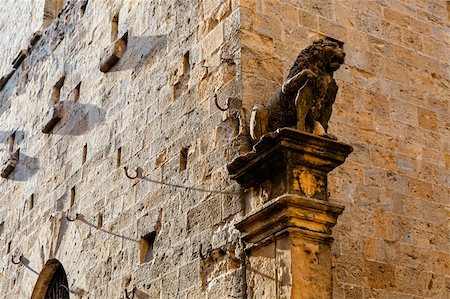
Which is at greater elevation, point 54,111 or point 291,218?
point 54,111

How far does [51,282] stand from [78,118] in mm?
1594

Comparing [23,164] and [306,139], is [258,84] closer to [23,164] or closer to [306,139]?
[306,139]

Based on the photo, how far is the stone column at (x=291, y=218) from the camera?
3.81 m

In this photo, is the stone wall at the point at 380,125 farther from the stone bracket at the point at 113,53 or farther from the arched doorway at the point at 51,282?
the arched doorway at the point at 51,282

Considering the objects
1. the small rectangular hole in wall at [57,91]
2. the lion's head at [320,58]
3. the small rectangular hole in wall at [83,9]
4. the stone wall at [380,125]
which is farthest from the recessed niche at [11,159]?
the lion's head at [320,58]

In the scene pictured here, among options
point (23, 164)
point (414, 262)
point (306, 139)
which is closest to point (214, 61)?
point (306, 139)

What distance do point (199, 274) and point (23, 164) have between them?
429 cm

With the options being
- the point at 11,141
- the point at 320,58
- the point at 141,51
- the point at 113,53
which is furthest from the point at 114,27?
the point at 320,58

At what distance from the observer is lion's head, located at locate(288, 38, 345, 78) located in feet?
13.8

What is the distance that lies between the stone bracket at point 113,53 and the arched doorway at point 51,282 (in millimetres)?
1872

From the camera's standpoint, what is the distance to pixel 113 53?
21.2 feet

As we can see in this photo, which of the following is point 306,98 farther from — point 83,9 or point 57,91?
point 57,91

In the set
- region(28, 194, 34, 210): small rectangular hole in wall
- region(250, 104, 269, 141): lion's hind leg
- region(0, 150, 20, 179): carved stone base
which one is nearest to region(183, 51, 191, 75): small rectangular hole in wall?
region(250, 104, 269, 141): lion's hind leg

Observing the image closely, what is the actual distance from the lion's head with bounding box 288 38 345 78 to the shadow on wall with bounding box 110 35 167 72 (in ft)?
5.77
